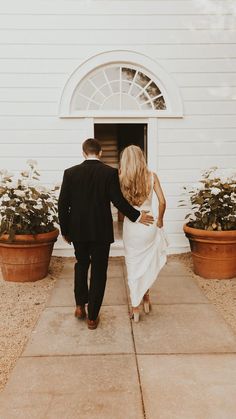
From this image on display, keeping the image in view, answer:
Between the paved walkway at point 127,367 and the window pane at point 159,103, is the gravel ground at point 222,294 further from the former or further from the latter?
the window pane at point 159,103

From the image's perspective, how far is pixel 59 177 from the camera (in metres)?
6.28

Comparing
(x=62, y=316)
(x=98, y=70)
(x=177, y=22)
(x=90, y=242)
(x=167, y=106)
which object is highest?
(x=177, y=22)

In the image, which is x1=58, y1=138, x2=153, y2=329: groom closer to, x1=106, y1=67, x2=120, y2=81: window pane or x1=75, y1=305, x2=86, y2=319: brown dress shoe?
x1=75, y1=305, x2=86, y2=319: brown dress shoe

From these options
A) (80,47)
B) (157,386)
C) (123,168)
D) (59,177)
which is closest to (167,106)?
(80,47)

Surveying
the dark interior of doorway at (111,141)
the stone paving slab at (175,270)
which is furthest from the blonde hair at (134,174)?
the dark interior of doorway at (111,141)

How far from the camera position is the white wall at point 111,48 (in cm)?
602

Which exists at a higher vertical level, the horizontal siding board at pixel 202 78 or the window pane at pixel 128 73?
the window pane at pixel 128 73

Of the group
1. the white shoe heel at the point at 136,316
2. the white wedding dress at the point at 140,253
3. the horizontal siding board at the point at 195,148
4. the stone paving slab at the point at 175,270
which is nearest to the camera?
the white wedding dress at the point at 140,253

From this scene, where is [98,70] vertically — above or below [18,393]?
above

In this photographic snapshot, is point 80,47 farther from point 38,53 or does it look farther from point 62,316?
point 62,316

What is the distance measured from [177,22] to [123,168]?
3.66 meters

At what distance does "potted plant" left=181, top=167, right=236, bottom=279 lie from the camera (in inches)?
203

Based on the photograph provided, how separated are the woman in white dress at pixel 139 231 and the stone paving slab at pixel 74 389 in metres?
0.83

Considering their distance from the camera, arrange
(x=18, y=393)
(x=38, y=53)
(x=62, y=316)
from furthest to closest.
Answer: (x=38, y=53), (x=62, y=316), (x=18, y=393)
